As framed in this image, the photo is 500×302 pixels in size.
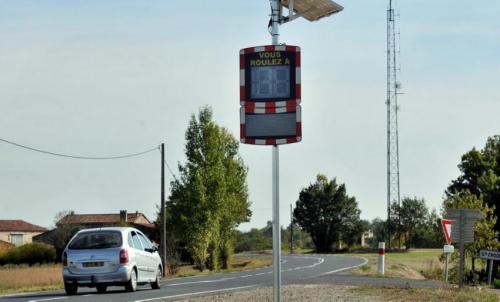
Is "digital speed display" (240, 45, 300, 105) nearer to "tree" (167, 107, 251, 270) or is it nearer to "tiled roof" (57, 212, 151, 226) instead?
"tree" (167, 107, 251, 270)

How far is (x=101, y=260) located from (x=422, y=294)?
753cm

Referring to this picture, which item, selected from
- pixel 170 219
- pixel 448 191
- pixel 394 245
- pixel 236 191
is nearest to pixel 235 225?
pixel 236 191

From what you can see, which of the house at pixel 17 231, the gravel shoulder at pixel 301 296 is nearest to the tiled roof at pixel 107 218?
the house at pixel 17 231

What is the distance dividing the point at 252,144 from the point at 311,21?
2.92 meters

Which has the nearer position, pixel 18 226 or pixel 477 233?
pixel 477 233

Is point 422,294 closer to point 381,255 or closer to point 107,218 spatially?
point 381,255

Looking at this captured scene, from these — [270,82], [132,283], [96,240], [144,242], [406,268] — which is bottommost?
[406,268]

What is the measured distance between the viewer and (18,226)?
11994 cm

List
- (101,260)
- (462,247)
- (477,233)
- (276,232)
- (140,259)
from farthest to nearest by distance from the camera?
(477,233)
(462,247)
(140,259)
(101,260)
(276,232)

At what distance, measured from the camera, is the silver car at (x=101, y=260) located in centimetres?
2033

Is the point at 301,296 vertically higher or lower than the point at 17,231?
higher

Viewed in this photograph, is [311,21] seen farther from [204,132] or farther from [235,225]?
[235,225]

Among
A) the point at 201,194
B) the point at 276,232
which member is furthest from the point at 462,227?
the point at 201,194

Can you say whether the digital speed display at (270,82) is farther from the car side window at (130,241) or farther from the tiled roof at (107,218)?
the tiled roof at (107,218)
